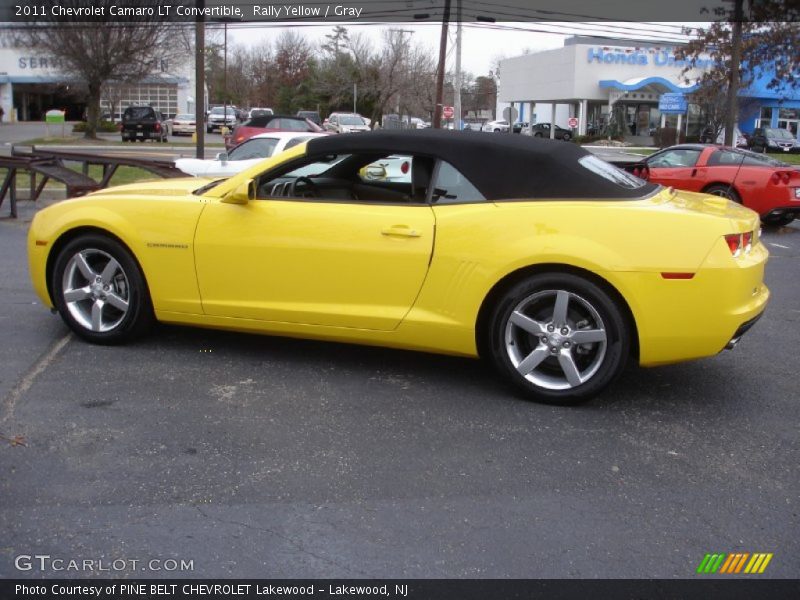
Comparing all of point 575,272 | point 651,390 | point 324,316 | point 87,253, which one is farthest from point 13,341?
point 651,390

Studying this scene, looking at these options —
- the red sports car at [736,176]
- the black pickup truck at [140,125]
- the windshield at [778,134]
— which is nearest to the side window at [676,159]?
the red sports car at [736,176]

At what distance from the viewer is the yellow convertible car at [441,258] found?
431 cm

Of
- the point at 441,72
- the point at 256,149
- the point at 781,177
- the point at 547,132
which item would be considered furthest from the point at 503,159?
the point at 547,132

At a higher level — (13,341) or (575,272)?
(575,272)

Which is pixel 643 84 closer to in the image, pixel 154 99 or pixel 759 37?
pixel 759 37

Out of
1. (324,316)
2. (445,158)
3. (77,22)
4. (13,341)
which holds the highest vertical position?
(77,22)

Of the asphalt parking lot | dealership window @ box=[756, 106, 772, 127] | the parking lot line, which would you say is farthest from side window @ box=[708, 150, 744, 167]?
dealership window @ box=[756, 106, 772, 127]

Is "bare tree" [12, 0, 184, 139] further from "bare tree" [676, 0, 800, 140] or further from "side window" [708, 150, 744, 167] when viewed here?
"side window" [708, 150, 744, 167]

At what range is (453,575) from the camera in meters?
2.85

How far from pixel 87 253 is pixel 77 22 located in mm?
36170

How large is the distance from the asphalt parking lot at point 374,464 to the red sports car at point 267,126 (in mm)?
15662

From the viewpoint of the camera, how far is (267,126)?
21062mm

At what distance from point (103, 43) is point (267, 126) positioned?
70.0 feet

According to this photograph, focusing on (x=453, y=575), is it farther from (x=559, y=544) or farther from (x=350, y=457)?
(x=350, y=457)
